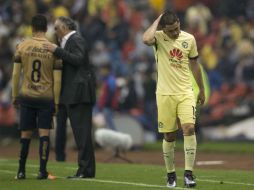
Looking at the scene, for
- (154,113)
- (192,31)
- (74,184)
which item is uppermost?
(192,31)

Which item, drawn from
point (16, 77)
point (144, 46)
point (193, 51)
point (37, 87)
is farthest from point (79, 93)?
point (144, 46)

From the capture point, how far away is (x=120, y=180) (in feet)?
43.2

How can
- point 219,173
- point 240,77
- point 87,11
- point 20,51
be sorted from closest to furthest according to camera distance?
point 20,51 < point 219,173 < point 240,77 < point 87,11

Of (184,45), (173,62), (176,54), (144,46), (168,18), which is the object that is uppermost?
(144,46)

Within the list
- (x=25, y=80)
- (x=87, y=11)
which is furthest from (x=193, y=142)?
(x=87, y=11)

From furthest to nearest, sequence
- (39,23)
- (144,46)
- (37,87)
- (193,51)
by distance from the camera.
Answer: (144,46) < (37,87) < (39,23) < (193,51)

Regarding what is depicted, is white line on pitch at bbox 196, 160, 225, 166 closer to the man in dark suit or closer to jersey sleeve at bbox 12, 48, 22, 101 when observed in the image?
the man in dark suit

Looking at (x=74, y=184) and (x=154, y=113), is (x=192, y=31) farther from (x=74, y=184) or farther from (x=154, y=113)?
(x=74, y=184)

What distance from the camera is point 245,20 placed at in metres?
26.9

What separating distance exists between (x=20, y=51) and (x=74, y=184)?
2165 millimetres

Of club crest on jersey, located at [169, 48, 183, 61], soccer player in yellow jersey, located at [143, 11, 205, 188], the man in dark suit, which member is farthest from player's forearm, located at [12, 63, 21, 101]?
club crest on jersey, located at [169, 48, 183, 61]

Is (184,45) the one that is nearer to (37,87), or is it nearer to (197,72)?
(197,72)

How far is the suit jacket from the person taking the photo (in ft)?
44.0

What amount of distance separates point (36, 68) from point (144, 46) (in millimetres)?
15342
